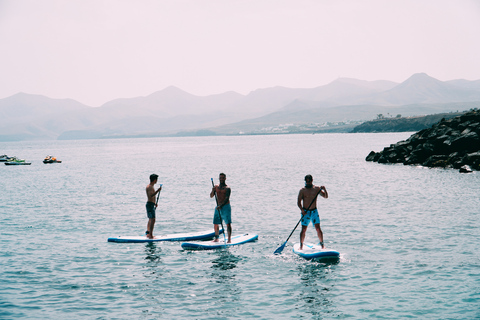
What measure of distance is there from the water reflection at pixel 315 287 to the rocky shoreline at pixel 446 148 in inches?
1627

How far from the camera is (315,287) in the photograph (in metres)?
15.1

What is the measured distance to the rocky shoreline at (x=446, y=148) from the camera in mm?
57844

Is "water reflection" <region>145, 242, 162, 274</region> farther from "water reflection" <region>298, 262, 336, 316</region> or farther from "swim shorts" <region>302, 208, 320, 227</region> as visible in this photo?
"swim shorts" <region>302, 208, 320, 227</region>

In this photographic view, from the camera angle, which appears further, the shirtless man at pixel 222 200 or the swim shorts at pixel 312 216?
the shirtless man at pixel 222 200

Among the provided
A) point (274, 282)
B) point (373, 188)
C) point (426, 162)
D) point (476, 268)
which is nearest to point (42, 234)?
point (274, 282)

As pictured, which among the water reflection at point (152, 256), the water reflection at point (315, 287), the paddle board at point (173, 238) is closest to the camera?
the water reflection at point (315, 287)

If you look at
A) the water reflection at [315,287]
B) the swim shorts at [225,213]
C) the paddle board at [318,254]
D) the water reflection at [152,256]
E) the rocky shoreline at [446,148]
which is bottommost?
the water reflection at [315,287]

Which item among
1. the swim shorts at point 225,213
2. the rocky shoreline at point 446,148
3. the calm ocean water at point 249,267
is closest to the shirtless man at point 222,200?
the swim shorts at point 225,213

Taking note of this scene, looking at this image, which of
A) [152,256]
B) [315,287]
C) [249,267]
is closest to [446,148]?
[249,267]

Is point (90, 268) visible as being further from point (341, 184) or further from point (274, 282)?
point (341, 184)

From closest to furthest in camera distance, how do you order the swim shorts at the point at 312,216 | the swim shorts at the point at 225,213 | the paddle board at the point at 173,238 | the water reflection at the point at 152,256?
the water reflection at the point at 152,256 < the swim shorts at the point at 312,216 < the swim shorts at the point at 225,213 < the paddle board at the point at 173,238

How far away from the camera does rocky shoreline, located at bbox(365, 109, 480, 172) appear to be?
57844mm

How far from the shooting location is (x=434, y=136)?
67562 millimetres

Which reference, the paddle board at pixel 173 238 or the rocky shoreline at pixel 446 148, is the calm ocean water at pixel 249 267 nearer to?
the paddle board at pixel 173 238
